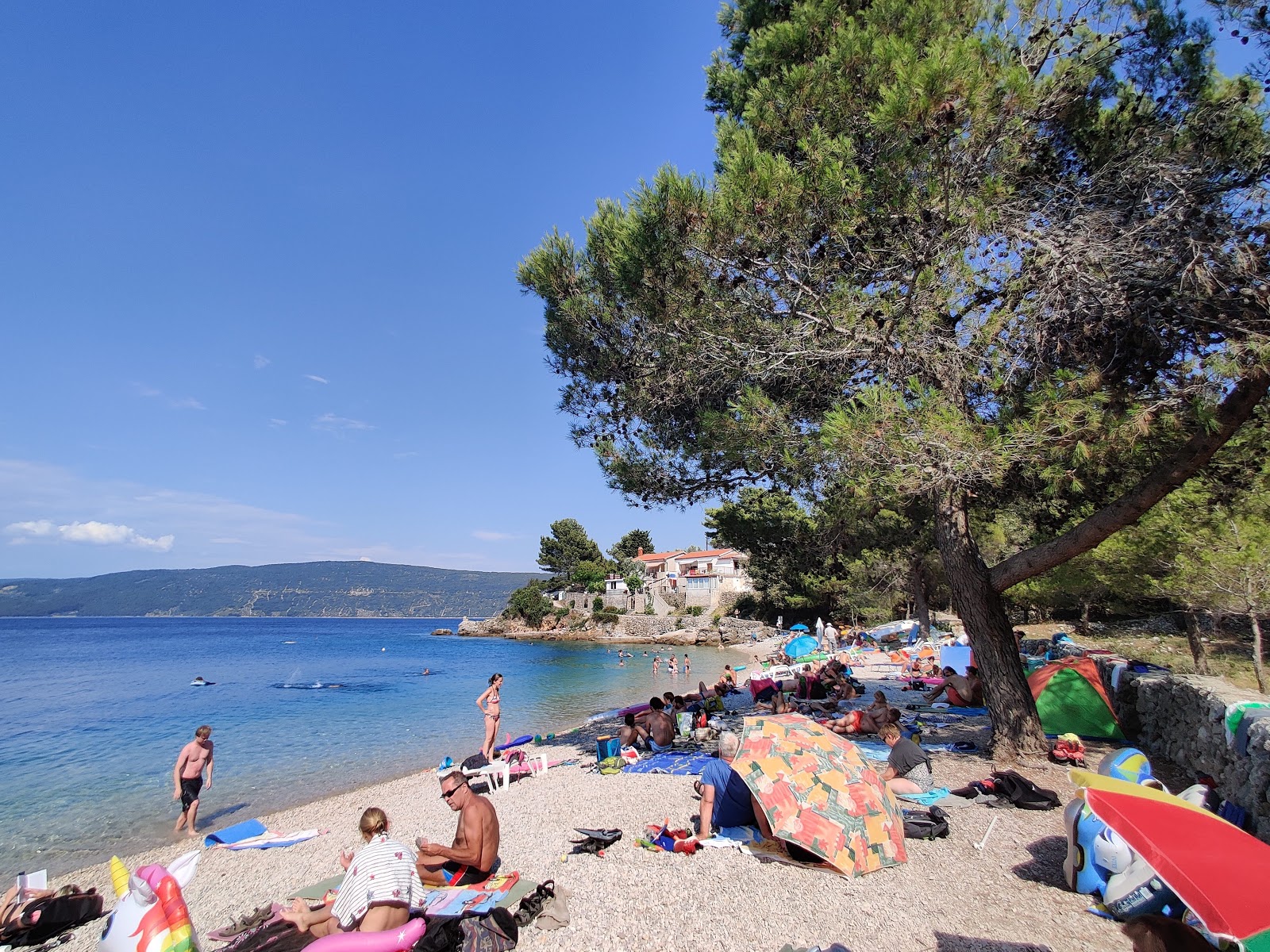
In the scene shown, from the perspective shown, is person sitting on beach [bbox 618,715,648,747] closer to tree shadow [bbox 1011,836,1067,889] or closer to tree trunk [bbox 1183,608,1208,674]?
tree shadow [bbox 1011,836,1067,889]

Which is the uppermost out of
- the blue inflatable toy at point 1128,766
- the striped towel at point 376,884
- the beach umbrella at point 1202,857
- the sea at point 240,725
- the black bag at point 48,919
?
the beach umbrella at point 1202,857

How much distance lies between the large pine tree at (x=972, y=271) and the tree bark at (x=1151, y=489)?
0.02 m

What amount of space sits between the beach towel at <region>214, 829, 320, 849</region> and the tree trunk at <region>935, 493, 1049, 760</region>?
321 inches

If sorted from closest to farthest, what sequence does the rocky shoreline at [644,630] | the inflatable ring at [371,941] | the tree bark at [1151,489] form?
the inflatable ring at [371,941]
the tree bark at [1151,489]
the rocky shoreline at [644,630]

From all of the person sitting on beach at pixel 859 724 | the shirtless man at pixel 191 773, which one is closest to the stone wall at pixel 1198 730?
the person sitting on beach at pixel 859 724

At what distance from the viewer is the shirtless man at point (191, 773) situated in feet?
28.3

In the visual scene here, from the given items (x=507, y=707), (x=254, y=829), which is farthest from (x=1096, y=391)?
(x=507, y=707)

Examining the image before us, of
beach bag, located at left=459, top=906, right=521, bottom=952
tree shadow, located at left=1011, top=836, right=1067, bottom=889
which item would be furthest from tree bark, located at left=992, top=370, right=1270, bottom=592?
beach bag, located at left=459, top=906, right=521, bottom=952

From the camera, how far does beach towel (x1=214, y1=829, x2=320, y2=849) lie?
739 cm

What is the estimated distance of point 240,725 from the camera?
2011cm

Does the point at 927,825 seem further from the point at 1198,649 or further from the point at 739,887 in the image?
the point at 1198,649

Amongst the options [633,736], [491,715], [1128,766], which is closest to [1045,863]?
[1128,766]

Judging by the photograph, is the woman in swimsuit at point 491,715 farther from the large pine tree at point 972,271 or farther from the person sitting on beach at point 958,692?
the person sitting on beach at point 958,692

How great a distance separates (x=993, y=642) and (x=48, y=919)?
30.3 feet
